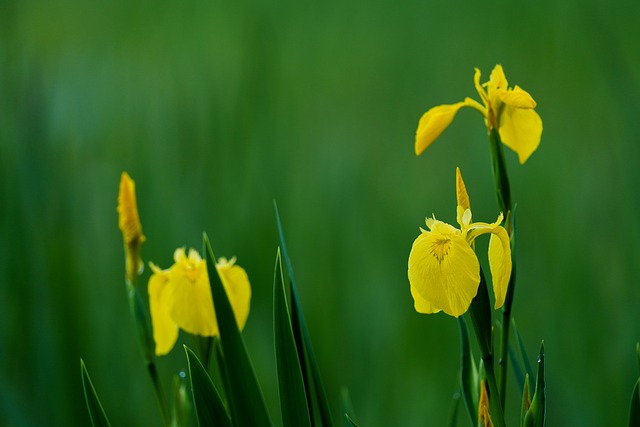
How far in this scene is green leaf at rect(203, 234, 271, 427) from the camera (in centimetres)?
62

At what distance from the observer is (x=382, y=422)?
1.25 meters

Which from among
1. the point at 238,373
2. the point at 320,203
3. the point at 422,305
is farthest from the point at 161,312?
the point at 320,203

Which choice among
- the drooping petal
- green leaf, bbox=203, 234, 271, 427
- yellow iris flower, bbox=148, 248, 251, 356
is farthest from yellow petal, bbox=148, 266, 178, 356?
the drooping petal

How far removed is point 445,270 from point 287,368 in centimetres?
14

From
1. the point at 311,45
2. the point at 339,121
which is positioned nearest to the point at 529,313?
the point at 339,121

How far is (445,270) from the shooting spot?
55 centimetres

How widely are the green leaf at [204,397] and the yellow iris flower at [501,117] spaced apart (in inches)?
9.7

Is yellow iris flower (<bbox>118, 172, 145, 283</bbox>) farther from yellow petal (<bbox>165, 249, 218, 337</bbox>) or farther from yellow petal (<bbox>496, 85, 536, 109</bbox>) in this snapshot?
yellow petal (<bbox>496, 85, 536, 109</bbox>)

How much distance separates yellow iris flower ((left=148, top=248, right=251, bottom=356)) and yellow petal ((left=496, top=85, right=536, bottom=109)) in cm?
27

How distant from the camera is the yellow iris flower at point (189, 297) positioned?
698 mm

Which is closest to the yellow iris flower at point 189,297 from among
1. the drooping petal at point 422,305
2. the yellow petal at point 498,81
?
the drooping petal at point 422,305

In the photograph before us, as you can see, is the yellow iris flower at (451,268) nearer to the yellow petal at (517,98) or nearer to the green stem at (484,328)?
the green stem at (484,328)

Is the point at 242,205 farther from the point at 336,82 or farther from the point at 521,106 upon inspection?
the point at 336,82

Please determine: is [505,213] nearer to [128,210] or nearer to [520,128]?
[520,128]
